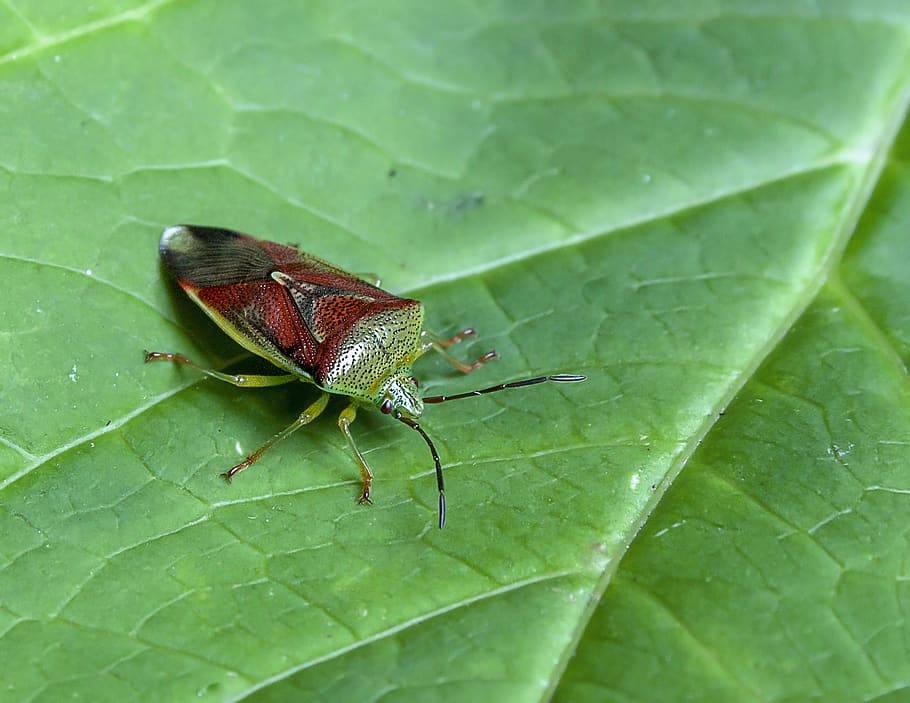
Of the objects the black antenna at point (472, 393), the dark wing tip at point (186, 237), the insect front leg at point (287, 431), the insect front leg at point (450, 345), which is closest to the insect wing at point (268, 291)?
the dark wing tip at point (186, 237)

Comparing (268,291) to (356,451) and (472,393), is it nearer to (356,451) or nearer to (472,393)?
(356,451)

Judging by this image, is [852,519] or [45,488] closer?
[852,519]

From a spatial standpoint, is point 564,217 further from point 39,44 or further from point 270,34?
point 39,44

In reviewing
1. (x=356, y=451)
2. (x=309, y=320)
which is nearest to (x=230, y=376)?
(x=309, y=320)

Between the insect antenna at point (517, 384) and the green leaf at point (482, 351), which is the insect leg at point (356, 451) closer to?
the green leaf at point (482, 351)

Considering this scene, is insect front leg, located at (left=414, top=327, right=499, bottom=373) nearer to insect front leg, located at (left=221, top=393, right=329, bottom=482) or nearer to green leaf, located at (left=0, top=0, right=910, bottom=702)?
green leaf, located at (left=0, top=0, right=910, bottom=702)

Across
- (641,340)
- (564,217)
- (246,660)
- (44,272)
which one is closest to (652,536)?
(641,340)
